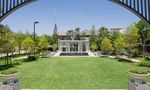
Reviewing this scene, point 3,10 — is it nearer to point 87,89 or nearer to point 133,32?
point 87,89

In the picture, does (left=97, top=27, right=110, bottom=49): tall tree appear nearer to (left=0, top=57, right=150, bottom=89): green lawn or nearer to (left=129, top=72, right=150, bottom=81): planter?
(left=0, top=57, right=150, bottom=89): green lawn

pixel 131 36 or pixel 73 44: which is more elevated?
pixel 131 36

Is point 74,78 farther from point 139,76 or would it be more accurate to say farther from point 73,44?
point 73,44

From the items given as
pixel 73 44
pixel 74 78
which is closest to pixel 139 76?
pixel 74 78

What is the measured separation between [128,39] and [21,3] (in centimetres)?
2108

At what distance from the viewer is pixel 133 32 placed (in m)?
25.6

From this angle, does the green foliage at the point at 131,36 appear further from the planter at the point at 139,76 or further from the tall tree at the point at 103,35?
the tall tree at the point at 103,35

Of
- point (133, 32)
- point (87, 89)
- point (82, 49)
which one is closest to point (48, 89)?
point (87, 89)

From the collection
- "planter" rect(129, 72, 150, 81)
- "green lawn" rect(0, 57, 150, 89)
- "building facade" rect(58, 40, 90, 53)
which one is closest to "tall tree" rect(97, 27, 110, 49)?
"building facade" rect(58, 40, 90, 53)

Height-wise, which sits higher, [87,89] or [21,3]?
[21,3]

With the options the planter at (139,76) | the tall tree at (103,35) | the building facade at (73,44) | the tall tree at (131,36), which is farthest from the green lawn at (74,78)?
the building facade at (73,44)

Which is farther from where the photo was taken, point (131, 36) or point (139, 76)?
point (131, 36)

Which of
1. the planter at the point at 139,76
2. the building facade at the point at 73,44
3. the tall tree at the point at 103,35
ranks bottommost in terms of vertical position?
the planter at the point at 139,76

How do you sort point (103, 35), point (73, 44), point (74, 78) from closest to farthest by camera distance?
1. point (74, 78)
2. point (103, 35)
3. point (73, 44)
